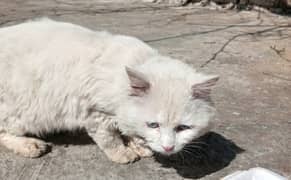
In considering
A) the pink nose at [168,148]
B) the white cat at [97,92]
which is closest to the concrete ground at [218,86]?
the white cat at [97,92]

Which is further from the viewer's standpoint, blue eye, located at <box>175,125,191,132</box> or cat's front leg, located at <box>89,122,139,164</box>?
cat's front leg, located at <box>89,122,139,164</box>

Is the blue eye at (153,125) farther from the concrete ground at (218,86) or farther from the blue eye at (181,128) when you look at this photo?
the concrete ground at (218,86)

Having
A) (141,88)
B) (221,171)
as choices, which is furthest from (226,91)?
(141,88)

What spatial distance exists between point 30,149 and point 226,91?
72.2 inches

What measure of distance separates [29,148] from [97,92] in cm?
60

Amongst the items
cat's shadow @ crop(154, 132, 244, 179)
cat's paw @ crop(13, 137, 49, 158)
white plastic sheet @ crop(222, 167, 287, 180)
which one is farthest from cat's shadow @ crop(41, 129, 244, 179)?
white plastic sheet @ crop(222, 167, 287, 180)

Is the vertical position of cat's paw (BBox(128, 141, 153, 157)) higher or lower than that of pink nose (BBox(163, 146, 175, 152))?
lower

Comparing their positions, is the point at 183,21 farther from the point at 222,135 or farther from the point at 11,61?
the point at 11,61

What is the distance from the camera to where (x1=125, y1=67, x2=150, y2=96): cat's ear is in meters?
2.55

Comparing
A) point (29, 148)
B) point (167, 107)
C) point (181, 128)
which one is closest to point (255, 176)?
point (181, 128)

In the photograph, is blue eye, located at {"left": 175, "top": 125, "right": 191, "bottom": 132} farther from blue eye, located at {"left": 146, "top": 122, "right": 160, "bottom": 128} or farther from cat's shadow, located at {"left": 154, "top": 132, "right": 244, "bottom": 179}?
cat's shadow, located at {"left": 154, "top": 132, "right": 244, "bottom": 179}

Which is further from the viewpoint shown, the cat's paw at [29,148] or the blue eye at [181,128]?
the cat's paw at [29,148]

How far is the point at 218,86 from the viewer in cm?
427

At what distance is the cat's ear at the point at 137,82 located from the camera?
255 centimetres
